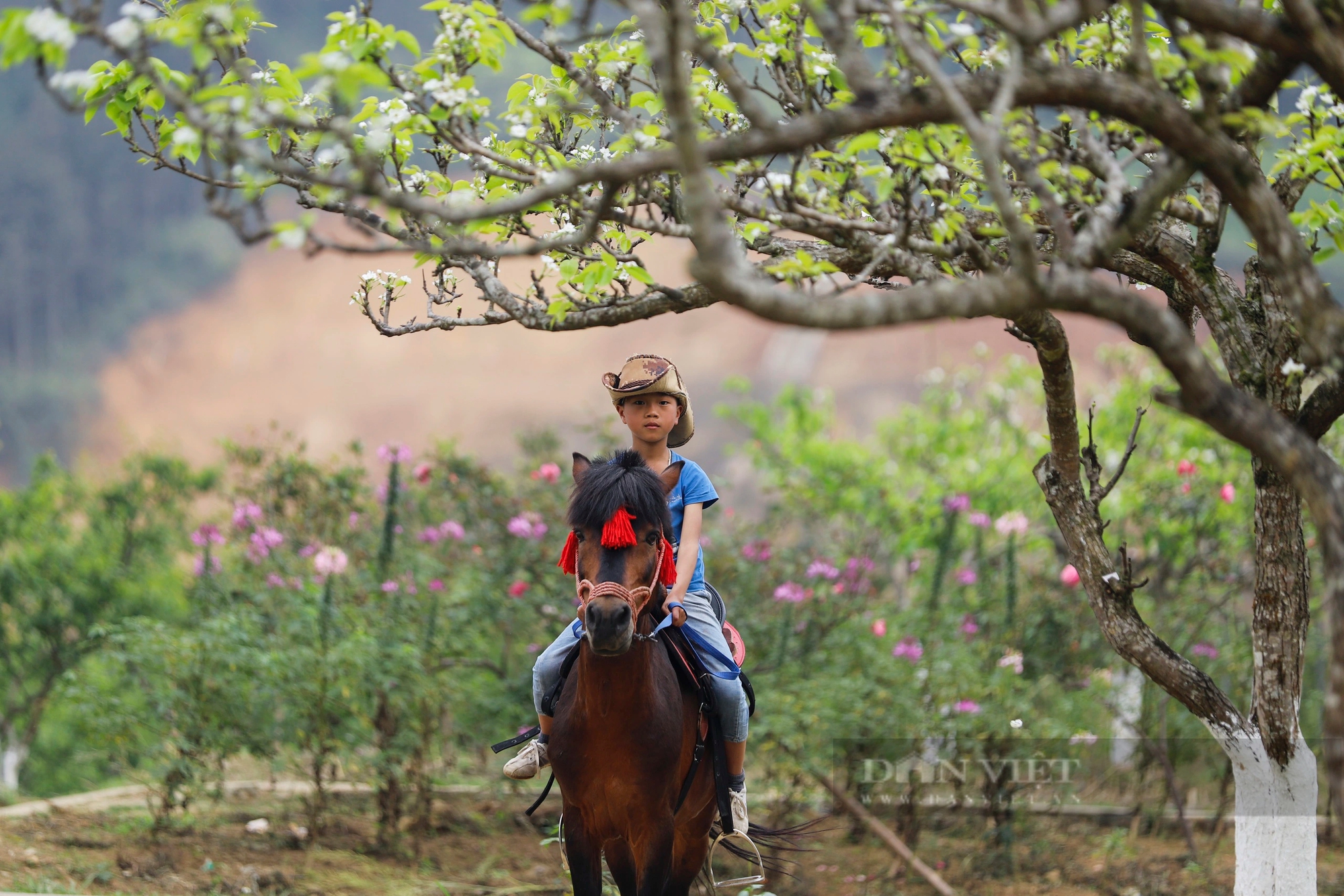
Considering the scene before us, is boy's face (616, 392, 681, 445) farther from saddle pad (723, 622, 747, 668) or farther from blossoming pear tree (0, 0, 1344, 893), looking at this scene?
saddle pad (723, 622, 747, 668)

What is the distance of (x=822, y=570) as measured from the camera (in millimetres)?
9219

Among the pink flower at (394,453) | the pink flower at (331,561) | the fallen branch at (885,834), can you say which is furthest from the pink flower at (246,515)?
the fallen branch at (885,834)

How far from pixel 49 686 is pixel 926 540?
10.1 metres

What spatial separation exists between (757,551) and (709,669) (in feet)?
15.5

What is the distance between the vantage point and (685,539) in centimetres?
463

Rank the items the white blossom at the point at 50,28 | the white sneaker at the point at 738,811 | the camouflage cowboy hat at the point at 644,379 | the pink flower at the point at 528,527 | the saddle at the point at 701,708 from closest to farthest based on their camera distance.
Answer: the white blossom at the point at 50,28, the saddle at the point at 701,708, the camouflage cowboy hat at the point at 644,379, the white sneaker at the point at 738,811, the pink flower at the point at 528,527

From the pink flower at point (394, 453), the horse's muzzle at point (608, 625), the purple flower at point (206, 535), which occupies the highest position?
the pink flower at point (394, 453)

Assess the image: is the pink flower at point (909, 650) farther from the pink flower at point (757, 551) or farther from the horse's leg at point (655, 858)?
the horse's leg at point (655, 858)

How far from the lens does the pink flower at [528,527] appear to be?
8445 mm

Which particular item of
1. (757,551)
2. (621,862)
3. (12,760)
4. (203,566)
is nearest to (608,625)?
(621,862)

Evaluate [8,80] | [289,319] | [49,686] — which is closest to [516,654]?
[49,686]

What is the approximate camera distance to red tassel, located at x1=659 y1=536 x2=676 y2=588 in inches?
164

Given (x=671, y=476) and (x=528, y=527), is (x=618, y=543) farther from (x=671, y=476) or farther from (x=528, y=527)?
(x=528, y=527)

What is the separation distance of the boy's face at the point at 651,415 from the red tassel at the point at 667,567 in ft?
2.37
